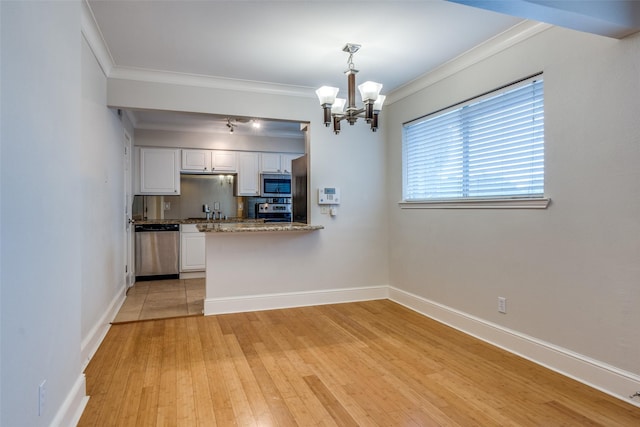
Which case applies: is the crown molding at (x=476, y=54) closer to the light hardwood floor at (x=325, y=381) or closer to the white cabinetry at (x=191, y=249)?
the light hardwood floor at (x=325, y=381)

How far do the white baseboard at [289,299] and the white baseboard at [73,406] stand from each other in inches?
69.6

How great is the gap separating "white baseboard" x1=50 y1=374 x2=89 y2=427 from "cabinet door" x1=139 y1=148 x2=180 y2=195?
4.29m

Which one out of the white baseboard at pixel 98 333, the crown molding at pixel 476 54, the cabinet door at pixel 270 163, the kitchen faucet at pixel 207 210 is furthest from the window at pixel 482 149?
the kitchen faucet at pixel 207 210

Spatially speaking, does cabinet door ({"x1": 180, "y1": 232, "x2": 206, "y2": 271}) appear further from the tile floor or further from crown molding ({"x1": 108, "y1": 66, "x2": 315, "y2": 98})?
crown molding ({"x1": 108, "y1": 66, "x2": 315, "y2": 98})

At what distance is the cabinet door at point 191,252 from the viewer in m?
5.90

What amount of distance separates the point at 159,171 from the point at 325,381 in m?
4.84

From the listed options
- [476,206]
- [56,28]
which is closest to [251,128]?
[476,206]

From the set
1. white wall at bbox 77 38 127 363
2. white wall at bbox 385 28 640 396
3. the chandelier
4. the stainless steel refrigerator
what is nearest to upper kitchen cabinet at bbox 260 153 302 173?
the stainless steel refrigerator

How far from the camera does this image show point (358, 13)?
2.53 metres

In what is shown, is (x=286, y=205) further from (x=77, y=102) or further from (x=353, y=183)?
(x=77, y=102)

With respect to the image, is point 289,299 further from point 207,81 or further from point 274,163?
point 274,163

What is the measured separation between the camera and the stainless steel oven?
21.6 ft

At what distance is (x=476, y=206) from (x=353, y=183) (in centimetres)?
160

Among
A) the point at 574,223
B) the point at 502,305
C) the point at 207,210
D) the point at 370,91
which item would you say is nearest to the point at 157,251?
the point at 207,210
